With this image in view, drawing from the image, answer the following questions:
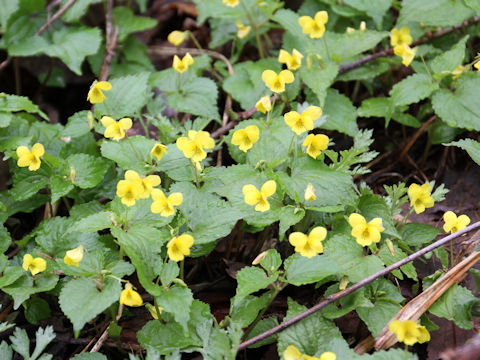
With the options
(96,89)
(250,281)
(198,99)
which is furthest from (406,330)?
(198,99)

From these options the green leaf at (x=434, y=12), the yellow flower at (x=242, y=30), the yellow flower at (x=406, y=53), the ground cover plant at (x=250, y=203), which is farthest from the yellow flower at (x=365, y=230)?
the yellow flower at (x=242, y=30)

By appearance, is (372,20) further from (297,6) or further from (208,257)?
(208,257)

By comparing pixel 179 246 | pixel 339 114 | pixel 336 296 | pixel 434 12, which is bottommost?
pixel 336 296

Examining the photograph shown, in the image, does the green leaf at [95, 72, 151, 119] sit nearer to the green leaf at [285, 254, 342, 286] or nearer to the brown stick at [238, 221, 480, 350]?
the green leaf at [285, 254, 342, 286]

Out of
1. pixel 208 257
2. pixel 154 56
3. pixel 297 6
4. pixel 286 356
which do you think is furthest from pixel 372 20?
pixel 286 356

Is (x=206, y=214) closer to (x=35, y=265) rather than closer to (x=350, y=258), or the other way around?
(x=350, y=258)

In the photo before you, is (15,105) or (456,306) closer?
(456,306)

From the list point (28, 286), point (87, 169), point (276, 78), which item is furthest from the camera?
point (87, 169)

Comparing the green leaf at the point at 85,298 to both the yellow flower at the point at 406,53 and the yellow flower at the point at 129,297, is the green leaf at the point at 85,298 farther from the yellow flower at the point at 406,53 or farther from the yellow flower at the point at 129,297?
the yellow flower at the point at 406,53
